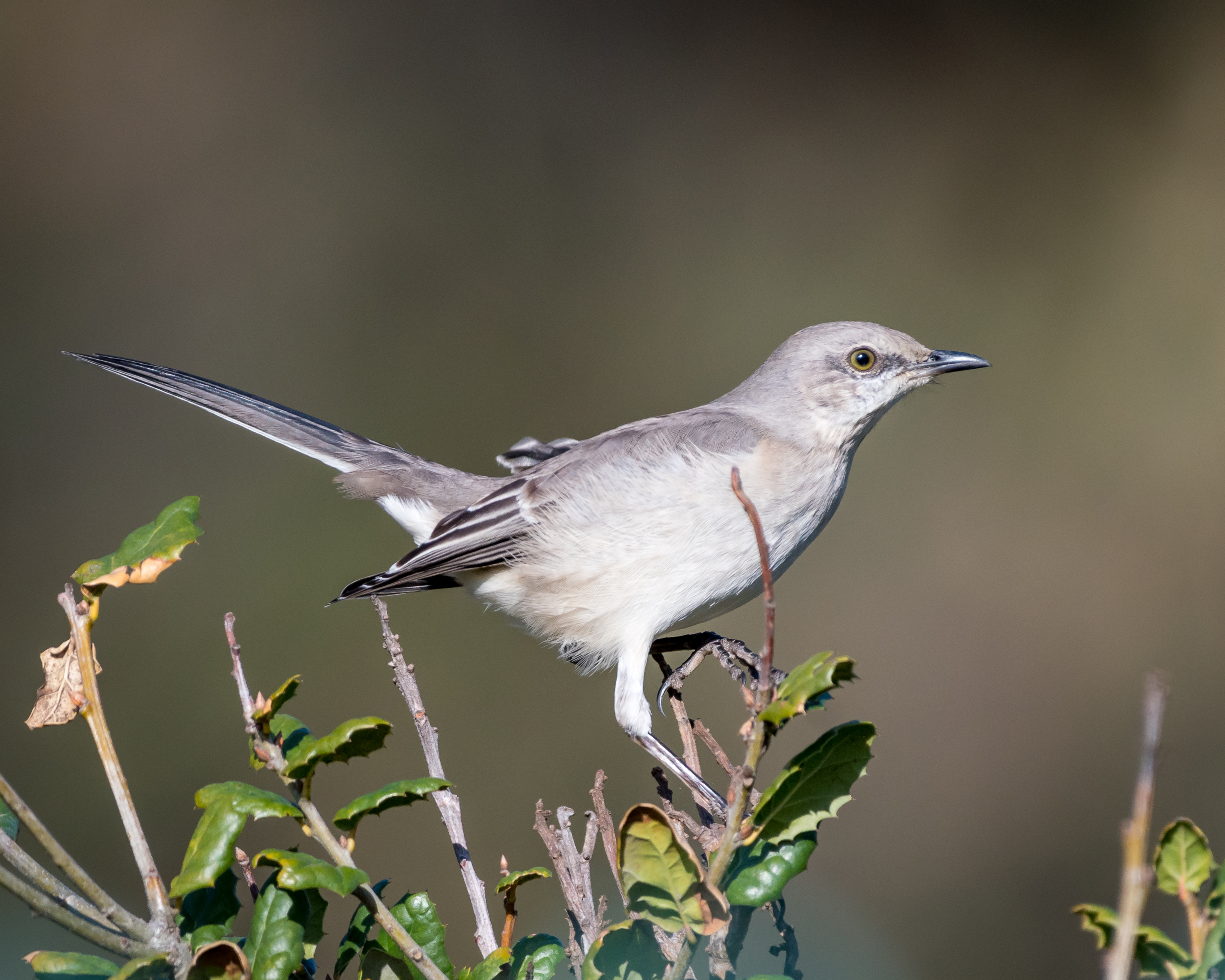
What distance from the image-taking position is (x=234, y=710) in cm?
451

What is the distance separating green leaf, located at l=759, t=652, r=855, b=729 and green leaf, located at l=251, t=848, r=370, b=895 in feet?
1.19

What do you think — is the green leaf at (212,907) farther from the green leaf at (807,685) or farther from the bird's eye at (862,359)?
the bird's eye at (862,359)

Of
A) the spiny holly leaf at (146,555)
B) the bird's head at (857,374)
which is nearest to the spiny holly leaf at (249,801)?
the spiny holly leaf at (146,555)

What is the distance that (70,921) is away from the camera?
828 mm

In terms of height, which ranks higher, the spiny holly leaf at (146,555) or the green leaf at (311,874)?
the spiny holly leaf at (146,555)

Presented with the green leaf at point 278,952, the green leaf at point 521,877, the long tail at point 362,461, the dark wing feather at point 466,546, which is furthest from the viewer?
the long tail at point 362,461

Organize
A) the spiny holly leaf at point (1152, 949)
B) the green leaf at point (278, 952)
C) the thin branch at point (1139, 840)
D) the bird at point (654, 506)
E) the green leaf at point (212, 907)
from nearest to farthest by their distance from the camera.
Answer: the thin branch at point (1139, 840)
the spiny holly leaf at point (1152, 949)
the green leaf at point (278, 952)
the green leaf at point (212, 907)
the bird at point (654, 506)

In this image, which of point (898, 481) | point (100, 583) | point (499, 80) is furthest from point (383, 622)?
point (499, 80)

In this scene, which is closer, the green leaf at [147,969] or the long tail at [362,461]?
the green leaf at [147,969]

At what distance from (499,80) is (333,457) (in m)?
2.84

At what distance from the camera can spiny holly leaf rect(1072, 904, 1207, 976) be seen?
0.79 m

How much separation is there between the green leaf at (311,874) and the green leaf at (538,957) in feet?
0.86

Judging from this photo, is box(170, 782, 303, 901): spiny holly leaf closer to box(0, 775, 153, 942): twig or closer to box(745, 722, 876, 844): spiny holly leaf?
box(0, 775, 153, 942): twig

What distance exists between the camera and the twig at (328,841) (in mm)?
938
